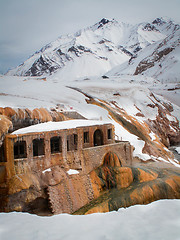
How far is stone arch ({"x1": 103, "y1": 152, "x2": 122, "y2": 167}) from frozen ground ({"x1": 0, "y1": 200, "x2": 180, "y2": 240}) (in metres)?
8.32

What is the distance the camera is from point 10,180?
401 inches

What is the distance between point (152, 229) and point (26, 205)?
7.70m

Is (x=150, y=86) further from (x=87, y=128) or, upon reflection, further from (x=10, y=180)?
(x=10, y=180)

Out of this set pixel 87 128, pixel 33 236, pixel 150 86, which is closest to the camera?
pixel 33 236

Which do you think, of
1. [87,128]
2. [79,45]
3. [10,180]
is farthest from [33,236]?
[79,45]

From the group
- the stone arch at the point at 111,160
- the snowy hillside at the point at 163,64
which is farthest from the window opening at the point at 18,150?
the snowy hillside at the point at 163,64

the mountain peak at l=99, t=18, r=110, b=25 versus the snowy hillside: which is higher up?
the mountain peak at l=99, t=18, r=110, b=25

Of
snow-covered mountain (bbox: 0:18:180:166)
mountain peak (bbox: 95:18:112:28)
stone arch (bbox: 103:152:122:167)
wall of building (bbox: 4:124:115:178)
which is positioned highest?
mountain peak (bbox: 95:18:112:28)

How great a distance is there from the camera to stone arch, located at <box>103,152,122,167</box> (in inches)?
540

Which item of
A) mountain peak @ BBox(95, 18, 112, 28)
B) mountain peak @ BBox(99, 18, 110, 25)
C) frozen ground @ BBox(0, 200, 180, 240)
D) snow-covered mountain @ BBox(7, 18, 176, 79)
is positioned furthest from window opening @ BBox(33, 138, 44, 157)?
mountain peak @ BBox(99, 18, 110, 25)

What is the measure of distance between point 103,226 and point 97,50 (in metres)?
140

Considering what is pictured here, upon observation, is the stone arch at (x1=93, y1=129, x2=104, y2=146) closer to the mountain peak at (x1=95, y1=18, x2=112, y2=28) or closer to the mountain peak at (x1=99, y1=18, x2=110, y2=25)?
the mountain peak at (x1=95, y1=18, x2=112, y2=28)

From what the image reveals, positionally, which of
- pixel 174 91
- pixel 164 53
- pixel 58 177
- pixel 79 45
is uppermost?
pixel 79 45

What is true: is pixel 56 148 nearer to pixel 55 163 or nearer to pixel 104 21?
pixel 55 163
